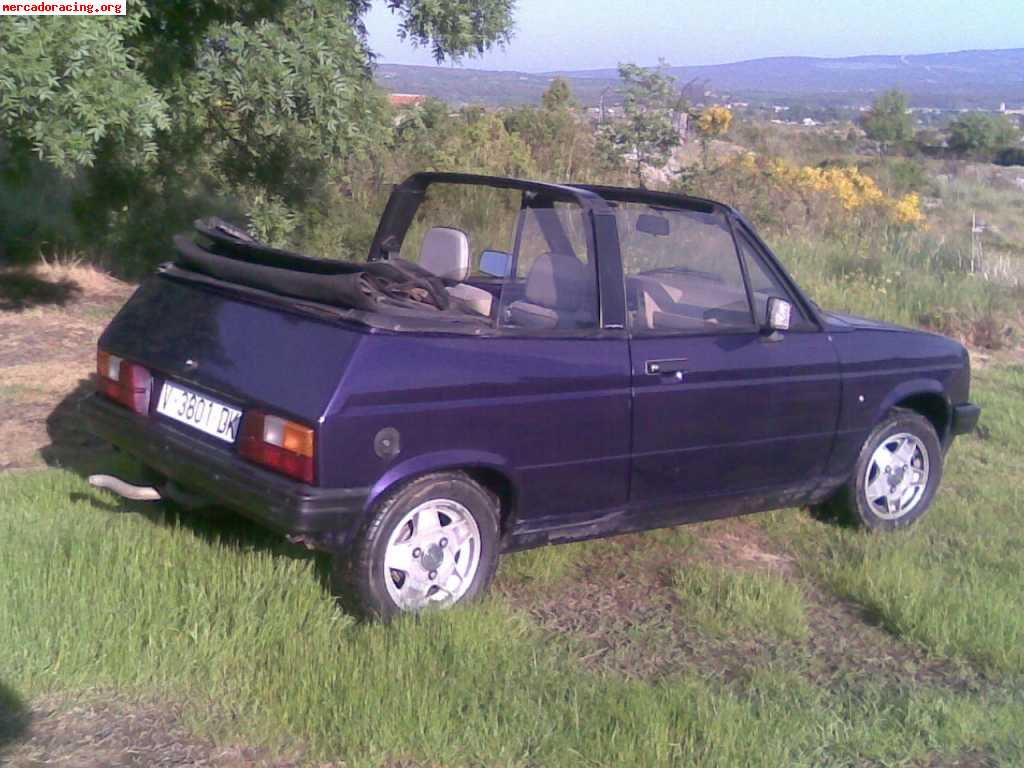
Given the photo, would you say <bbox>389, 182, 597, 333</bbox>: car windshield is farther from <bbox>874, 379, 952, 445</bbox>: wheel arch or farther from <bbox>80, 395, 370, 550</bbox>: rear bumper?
<bbox>874, 379, 952, 445</bbox>: wheel arch

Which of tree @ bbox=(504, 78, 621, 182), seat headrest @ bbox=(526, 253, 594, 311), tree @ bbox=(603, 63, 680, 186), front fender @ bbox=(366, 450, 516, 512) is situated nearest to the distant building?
tree @ bbox=(504, 78, 621, 182)

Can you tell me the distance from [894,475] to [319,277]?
3.35 m

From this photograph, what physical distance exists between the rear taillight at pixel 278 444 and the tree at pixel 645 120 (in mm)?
11442

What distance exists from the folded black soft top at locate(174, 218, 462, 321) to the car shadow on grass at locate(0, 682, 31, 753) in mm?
1678

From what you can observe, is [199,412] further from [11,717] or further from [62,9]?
[62,9]

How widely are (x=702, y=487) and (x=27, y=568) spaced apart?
2773 millimetres

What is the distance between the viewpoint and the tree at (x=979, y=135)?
46.2 m

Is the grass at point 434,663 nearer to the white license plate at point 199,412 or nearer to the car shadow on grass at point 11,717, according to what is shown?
the car shadow on grass at point 11,717

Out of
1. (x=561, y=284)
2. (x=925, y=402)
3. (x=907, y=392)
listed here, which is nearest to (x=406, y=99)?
(x=925, y=402)

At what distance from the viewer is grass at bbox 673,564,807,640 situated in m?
4.86

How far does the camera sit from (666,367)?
5117mm

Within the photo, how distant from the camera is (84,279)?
11.5 m

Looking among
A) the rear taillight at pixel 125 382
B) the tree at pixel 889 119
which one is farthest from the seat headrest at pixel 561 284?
the tree at pixel 889 119

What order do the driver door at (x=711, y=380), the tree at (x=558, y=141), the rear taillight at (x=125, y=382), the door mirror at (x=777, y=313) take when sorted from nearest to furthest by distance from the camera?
the rear taillight at (x=125, y=382), the driver door at (x=711, y=380), the door mirror at (x=777, y=313), the tree at (x=558, y=141)
